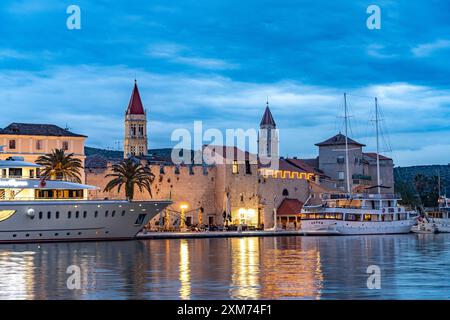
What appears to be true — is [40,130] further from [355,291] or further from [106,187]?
[355,291]

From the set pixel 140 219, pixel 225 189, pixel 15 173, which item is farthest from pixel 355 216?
pixel 15 173

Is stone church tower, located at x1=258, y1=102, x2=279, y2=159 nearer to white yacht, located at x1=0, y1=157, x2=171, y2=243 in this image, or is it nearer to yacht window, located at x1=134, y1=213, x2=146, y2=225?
yacht window, located at x1=134, y1=213, x2=146, y2=225

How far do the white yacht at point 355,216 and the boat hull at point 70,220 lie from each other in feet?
65.6

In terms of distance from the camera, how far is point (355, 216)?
70.1m

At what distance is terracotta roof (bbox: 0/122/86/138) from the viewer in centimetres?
6321

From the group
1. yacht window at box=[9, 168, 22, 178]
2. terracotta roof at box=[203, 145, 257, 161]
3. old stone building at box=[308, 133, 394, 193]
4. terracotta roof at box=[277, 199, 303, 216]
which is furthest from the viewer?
old stone building at box=[308, 133, 394, 193]

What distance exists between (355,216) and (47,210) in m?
31.0

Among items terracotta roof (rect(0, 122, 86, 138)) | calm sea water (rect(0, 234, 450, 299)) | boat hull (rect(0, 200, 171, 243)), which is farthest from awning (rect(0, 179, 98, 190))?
terracotta roof (rect(0, 122, 86, 138))

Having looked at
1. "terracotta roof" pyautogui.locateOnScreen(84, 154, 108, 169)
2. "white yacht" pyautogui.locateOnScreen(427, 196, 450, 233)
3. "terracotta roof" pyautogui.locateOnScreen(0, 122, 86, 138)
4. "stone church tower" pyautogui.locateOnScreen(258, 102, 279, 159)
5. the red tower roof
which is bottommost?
"white yacht" pyautogui.locateOnScreen(427, 196, 450, 233)

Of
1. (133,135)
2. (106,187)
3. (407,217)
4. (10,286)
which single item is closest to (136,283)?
(10,286)

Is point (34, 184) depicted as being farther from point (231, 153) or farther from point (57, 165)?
point (231, 153)

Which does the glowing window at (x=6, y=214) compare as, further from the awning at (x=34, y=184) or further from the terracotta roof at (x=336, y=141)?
the terracotta roof at (x=336, y=141)

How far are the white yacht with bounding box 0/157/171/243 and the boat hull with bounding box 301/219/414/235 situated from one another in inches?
826

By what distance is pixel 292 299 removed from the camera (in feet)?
64.0
